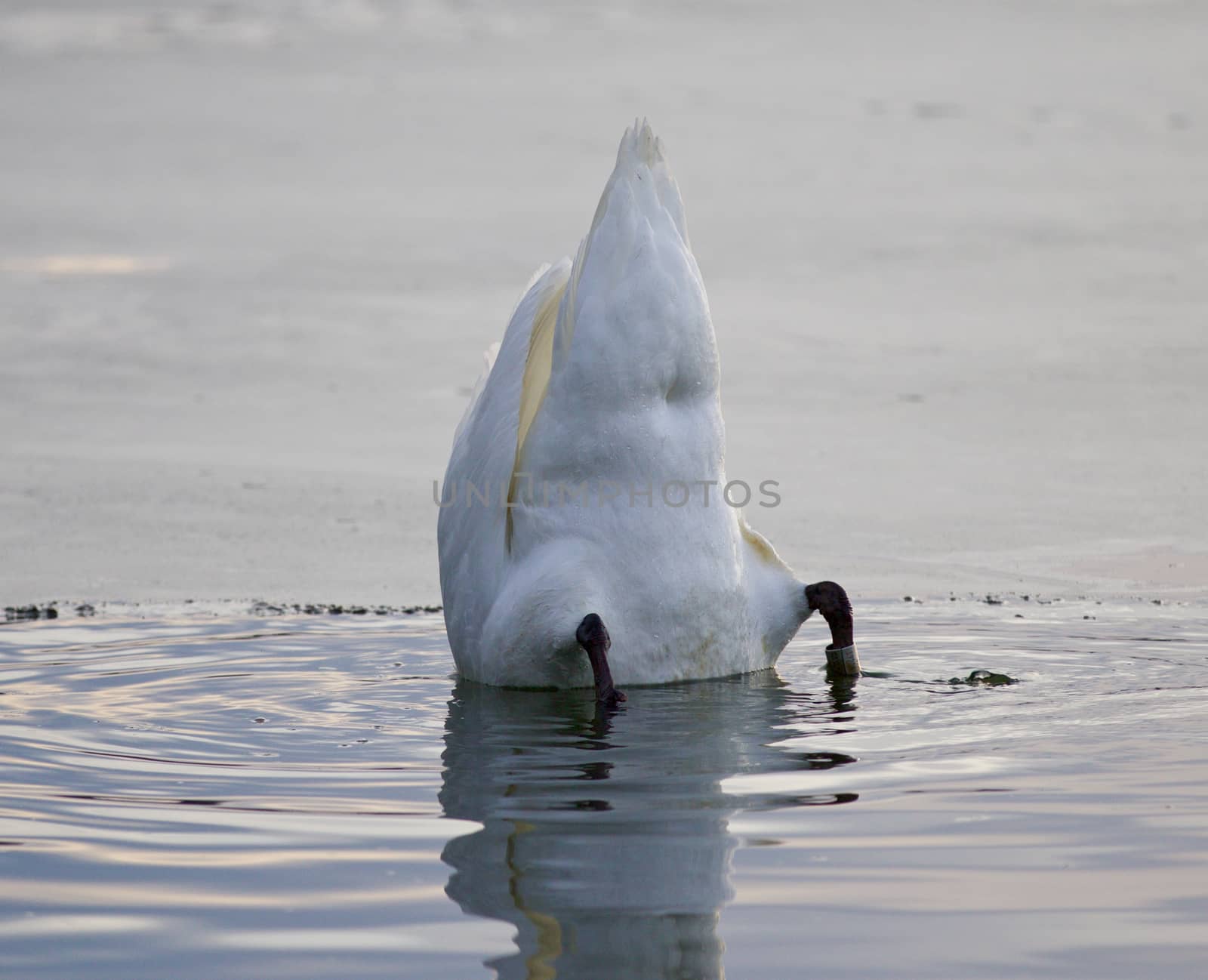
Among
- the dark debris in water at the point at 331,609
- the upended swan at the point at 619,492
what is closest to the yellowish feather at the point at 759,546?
the upended swan at the point at 619,492

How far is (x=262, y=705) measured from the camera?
6188 mm

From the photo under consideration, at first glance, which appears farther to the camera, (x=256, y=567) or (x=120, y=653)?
(x=256, y=567)

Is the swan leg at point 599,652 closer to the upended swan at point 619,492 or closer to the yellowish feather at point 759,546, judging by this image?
the upended swan at point 619,492

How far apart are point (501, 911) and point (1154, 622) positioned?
3.97m

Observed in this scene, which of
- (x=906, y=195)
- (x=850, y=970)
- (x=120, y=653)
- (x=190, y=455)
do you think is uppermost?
→ (x=906, y=195)

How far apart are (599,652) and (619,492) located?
562 mm

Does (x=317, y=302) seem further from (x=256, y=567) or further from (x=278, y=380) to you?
(x=256, y=567)

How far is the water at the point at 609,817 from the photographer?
3.88 metres

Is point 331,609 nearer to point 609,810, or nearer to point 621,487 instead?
point 621,487

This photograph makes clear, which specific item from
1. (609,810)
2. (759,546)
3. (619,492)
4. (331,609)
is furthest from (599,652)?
(331,609)

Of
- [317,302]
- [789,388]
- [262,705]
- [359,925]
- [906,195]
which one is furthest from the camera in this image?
[906,195]

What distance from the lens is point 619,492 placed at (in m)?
6.23

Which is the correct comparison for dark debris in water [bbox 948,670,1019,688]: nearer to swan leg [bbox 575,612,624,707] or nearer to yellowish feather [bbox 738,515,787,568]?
yellowish feather [bbox 738,515,787,568]

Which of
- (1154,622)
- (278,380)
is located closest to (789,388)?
(278,380)
